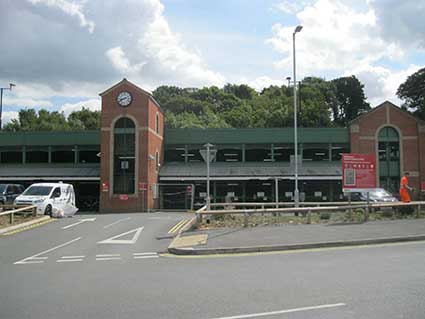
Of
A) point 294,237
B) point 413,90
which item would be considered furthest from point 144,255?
point 413,90

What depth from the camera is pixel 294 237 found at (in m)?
15.9

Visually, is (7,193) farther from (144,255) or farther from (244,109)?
(244,109)

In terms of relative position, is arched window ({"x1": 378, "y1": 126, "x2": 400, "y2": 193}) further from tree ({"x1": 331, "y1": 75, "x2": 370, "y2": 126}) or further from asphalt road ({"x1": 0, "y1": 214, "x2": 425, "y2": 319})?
tree ({"x1": 331, "y1": 75, "x2": 370, "y2": 126})

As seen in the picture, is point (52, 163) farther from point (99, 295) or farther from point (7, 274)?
point (99, 295)

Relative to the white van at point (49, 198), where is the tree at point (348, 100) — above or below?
above

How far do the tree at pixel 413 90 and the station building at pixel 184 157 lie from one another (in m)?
33.1

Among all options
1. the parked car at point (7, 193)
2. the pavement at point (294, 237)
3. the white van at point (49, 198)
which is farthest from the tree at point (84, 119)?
the pavement at point (294, 237)

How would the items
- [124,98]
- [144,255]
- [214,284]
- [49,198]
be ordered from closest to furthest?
[214,284] < [144,255] < [49,198] < [124,98]

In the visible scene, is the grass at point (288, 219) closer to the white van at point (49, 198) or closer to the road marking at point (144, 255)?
the road marking at point (144, 255)

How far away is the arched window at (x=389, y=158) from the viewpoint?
146 ft

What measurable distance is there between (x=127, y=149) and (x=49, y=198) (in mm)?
15900

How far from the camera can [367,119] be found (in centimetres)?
4512

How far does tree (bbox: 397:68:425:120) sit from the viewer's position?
76.0 meters

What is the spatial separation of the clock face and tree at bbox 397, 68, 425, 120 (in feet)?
161
